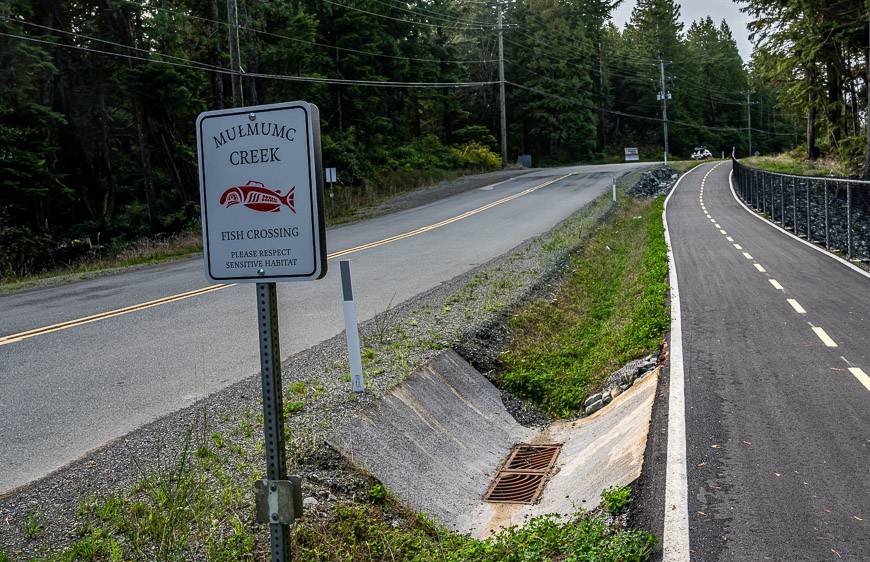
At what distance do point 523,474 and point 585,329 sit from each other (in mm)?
5511

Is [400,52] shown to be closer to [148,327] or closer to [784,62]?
[784,62]

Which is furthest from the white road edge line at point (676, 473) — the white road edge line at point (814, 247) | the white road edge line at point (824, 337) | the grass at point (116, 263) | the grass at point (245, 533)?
the grass at point (116, 263)

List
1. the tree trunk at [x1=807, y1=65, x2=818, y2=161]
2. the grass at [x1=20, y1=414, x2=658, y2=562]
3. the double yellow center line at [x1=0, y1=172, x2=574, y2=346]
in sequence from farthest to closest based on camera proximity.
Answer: the tree trunk at [x1=807, y1=65, x2=818, y2=161] < the double yellow center line at [x1=0, y1=172, x2=574, y2=346] < the grass at [x1=20, y1=414, x2=658, y2=562]

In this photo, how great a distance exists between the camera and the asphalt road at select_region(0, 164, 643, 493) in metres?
A: 6.56

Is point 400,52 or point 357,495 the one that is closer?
point 357,495

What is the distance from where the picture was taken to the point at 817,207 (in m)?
25.9

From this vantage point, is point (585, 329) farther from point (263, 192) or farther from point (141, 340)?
point (263, 192)

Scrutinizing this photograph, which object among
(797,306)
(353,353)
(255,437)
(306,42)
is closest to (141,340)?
(353,353)

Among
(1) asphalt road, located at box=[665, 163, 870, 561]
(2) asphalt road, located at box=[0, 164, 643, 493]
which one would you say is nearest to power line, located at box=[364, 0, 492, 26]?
(2) asphalt road, located at box=[0, 164, 643, 493]

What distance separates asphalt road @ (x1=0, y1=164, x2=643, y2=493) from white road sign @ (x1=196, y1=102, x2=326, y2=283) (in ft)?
10.9

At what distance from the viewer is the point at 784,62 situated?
41156mm

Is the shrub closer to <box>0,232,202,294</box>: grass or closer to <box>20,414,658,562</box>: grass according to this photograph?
<box>0,232,202,294</box>: grass

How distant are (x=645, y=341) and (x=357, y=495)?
19.6ft

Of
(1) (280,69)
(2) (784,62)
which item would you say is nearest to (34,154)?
(1) (280,69)
